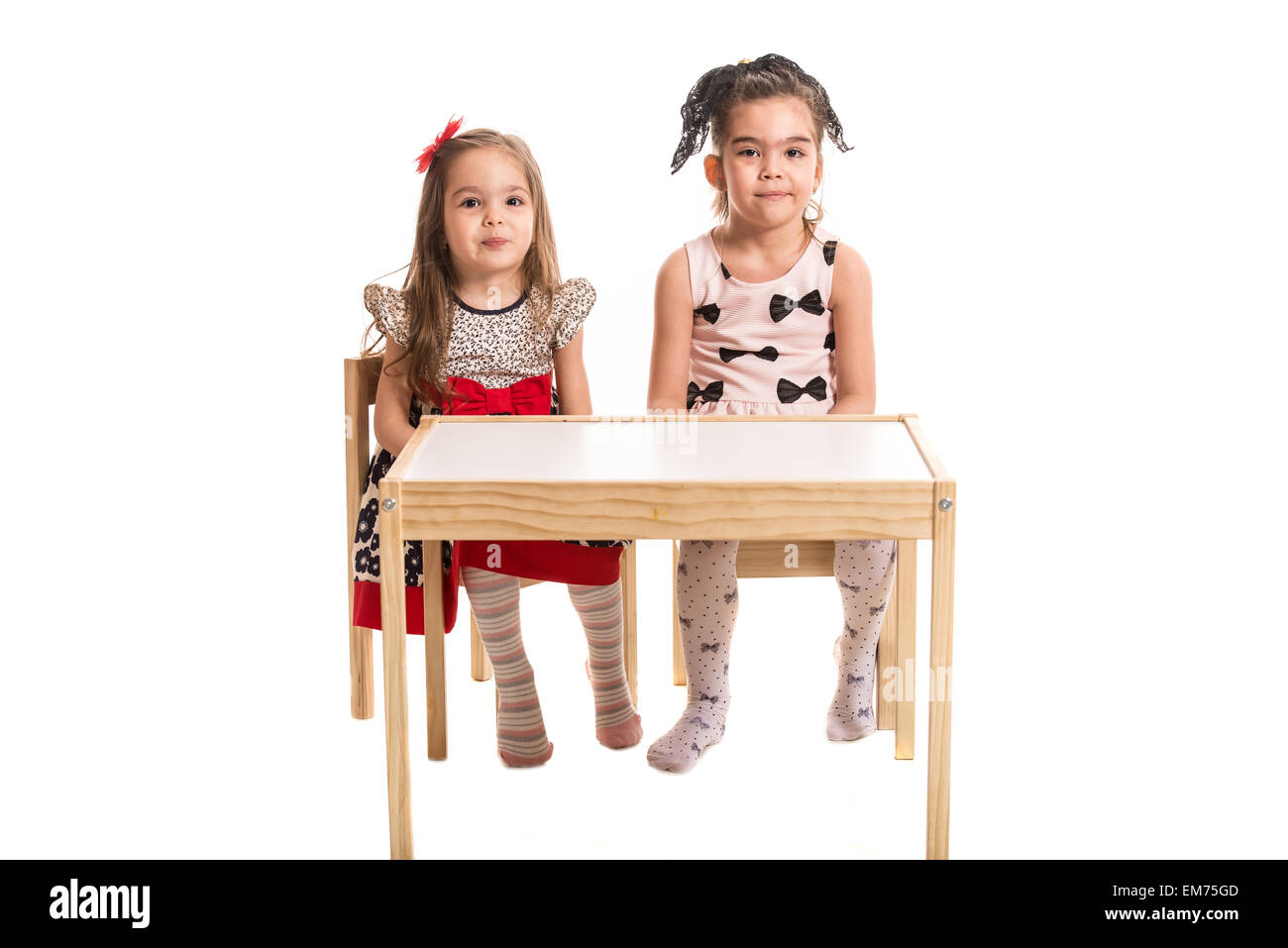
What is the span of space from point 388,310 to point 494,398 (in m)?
0.25

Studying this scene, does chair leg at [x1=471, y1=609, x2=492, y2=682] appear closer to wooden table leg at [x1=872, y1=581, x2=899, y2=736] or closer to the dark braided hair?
wooden table leg at [x1=872, y1=581, x2=899, y2=736]

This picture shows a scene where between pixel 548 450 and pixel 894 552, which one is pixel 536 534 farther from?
pixel 894 552

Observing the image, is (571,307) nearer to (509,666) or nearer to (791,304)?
(791,304)

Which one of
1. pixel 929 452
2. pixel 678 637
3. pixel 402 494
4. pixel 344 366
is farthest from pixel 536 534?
pixel 678 637

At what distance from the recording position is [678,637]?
3279 millimetres

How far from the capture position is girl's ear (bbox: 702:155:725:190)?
2.94m

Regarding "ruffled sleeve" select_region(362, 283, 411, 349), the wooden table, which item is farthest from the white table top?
"ruffled sleeve" select_region(362, 283, 411, 349)

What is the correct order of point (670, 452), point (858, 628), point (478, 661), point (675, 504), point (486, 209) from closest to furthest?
point (675, 504) < point (670, 452) < point (486, 209) < point (858, 628) < point (478, 661)

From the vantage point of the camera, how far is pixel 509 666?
113 inches

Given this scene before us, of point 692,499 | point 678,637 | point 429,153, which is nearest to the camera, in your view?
point 692,499

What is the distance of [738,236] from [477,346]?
0.52 meters

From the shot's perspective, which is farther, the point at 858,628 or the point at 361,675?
the point at 361,675

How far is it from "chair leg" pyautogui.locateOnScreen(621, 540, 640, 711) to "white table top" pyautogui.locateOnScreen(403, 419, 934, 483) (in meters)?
0.46

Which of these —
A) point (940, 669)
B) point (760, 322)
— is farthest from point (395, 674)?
point (760, 322)
